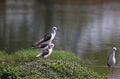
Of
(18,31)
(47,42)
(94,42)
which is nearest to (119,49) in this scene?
(94,42)

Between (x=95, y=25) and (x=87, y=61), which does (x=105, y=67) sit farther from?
(x=95, y=25)

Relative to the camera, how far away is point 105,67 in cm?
1883

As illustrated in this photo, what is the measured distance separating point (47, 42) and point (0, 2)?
160 ft

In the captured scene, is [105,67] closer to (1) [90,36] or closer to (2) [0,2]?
(1) [90,36]

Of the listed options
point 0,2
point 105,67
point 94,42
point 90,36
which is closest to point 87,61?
point 105,67

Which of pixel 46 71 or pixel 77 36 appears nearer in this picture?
pixel 46 71

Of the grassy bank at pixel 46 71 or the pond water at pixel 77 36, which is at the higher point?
the grassy bank at pixel 46 71

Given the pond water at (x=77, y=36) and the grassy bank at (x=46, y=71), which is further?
the pond water at (x=77, y=36)

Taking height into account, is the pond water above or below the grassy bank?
below

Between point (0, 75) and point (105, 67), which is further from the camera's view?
point (105, 67)

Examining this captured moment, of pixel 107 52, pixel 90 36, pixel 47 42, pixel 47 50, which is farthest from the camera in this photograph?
pixel 90 36

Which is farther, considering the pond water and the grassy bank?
the pond water

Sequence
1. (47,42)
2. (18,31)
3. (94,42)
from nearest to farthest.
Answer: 1. (47,42)
2. (94,42)
3. (18,31)

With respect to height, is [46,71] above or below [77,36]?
above
